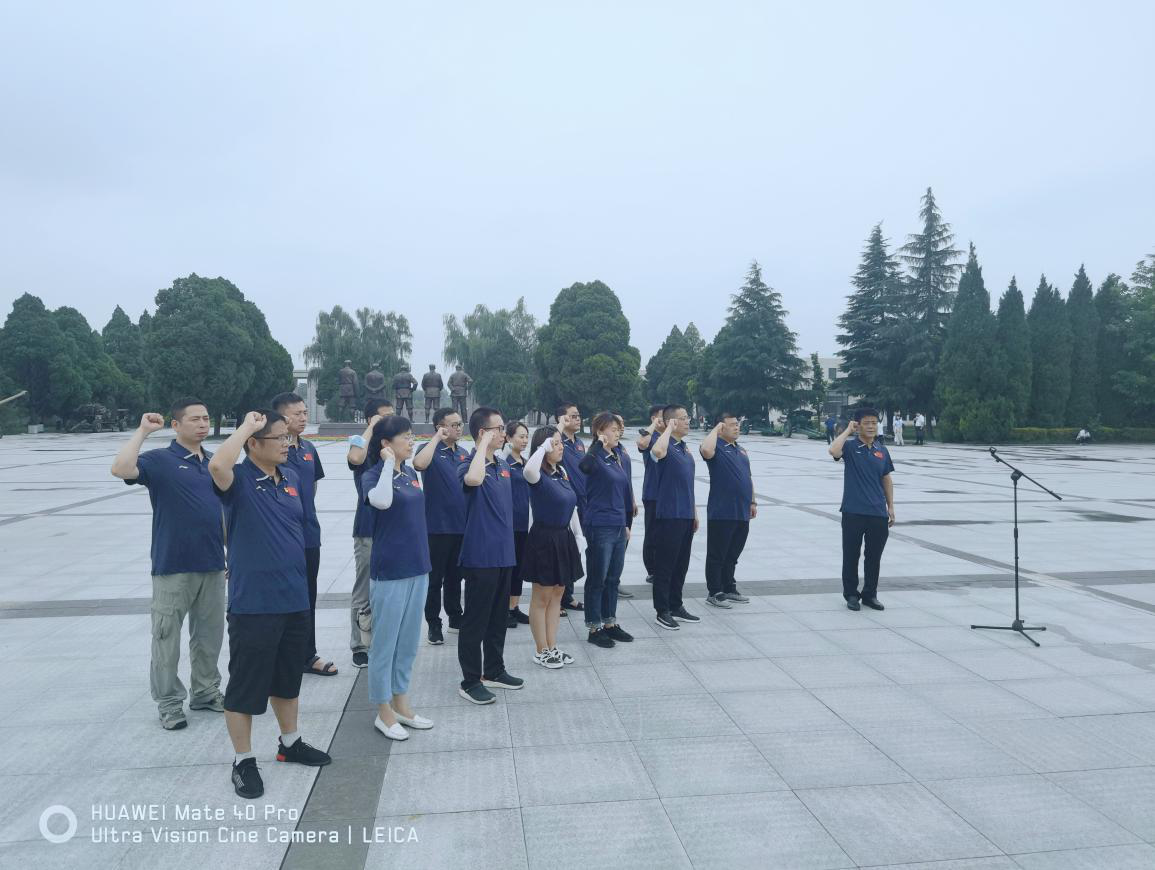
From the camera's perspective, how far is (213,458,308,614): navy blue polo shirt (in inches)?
131

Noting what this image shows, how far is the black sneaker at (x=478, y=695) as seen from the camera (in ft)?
14.5

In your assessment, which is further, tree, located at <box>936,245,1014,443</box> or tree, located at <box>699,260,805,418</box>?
tree, located at <box>699,260,805,418</box>

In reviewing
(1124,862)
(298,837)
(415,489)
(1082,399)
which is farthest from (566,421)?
(1082,399)

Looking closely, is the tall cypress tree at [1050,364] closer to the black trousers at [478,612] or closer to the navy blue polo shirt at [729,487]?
the navy blue polo shirt at [729,487]

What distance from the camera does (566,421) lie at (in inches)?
219

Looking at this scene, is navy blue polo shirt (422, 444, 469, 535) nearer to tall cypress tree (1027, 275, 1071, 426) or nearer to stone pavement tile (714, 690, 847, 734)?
stone pavement tile (714, 690, 847, 734)

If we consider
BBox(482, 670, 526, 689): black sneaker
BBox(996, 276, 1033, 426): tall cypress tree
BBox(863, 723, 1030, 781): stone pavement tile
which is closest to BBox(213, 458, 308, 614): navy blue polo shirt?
BBox(482, 670, 526, 689): black sneaker

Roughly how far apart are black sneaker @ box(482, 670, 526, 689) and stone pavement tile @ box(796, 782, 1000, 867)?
1.85 metres

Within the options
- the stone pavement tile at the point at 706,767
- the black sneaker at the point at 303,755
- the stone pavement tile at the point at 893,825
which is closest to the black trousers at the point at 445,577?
the black sneaker at the point at 303,755

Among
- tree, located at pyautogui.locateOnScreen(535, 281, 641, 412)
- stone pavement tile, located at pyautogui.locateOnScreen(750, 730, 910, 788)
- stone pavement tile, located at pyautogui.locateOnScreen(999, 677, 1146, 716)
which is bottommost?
stone pavement tile, located at pyautogui.locateOnScreen(750, 730, 910, 788)

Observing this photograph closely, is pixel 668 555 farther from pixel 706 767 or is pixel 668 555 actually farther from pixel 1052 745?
pixel 1052 745

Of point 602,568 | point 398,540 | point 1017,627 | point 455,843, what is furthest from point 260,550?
point 1017,627

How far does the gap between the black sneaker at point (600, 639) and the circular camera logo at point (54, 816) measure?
323cm

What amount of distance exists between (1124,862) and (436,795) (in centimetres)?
273
